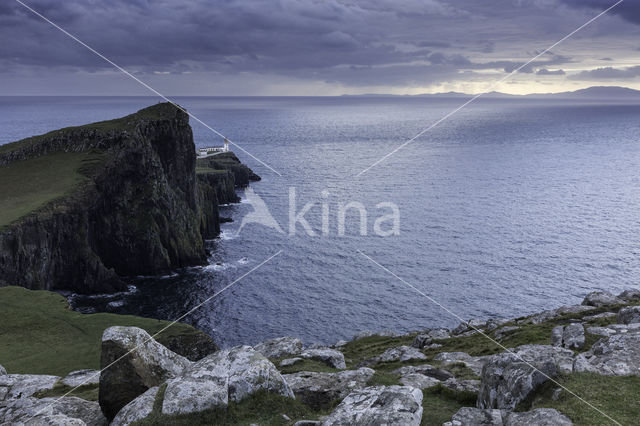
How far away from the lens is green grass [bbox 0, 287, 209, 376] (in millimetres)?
41281

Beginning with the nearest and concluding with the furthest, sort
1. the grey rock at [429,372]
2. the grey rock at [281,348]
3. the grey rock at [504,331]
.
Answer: the grey rock at [429,372]
the grey rock at [281,348]
the grey rock at [504,331]

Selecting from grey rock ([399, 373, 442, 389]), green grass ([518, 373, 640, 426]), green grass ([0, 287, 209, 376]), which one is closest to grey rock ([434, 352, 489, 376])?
grey rock ([399, 373, 442, 389])

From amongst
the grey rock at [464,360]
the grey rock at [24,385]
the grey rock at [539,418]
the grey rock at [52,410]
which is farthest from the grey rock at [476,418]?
the grey rock at [24,385]

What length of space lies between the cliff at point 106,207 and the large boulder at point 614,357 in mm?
74547

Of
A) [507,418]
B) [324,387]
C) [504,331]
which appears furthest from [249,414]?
[504,331]

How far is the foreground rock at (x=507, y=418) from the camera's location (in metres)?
13.1

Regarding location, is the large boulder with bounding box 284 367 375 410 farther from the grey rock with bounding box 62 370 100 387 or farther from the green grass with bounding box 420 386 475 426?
the grey rock with bounding box 62 370 100 387

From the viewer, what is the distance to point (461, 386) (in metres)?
20.2

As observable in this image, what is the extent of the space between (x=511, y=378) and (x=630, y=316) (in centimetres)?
1696

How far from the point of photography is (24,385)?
2642cm

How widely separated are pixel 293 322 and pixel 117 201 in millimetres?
48414

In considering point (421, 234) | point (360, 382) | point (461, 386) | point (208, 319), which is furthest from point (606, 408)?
point (421, 234)

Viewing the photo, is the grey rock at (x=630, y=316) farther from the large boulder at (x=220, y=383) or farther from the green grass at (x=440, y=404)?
the large boulder at (x=220, y=383)

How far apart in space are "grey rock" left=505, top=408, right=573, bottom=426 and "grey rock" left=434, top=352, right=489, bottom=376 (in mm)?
10602
